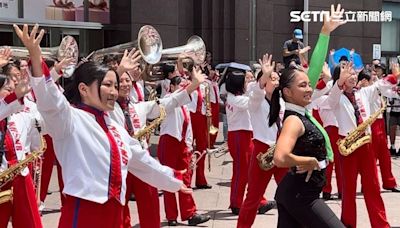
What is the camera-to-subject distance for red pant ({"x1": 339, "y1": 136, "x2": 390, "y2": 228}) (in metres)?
7.04

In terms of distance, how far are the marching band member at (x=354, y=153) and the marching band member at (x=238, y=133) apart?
3.67 ft

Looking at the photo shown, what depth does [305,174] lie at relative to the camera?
4.83 meters

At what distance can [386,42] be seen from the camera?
25188mm

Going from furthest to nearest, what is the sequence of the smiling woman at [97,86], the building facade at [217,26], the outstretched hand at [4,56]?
the building facade at [217,26]
the outstretched hand at [4,56]
the smiling woman at [97,86]

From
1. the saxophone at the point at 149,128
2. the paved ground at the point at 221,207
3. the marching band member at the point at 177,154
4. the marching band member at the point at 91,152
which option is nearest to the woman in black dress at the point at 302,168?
the marching band member at the point at 91,152

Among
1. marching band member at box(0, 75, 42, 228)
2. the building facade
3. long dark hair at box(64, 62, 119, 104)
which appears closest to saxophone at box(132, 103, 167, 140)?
marching band member at box(0, 75, 42, 228)

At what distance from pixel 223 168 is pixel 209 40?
731cm

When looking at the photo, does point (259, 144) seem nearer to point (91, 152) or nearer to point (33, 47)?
point (91, 152)

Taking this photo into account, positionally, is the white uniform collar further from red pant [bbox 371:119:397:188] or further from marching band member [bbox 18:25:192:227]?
red pant [bbox 371:119:397:188]

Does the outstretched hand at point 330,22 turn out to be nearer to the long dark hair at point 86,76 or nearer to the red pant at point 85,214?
the long dark hair at point 86,76

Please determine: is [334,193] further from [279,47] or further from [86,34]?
[279,47]

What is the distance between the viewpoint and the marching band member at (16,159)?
5562 millimetres

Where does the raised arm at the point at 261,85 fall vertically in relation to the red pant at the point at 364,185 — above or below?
above

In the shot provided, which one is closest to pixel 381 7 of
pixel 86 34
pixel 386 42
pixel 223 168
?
pixel 386 42
